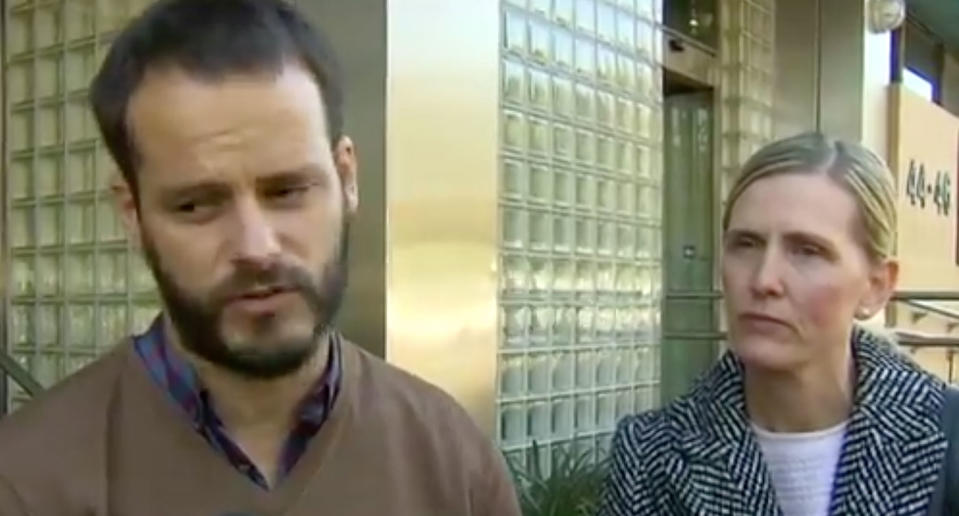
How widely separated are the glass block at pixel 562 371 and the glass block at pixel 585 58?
930mm

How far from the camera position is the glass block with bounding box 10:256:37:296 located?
411cm

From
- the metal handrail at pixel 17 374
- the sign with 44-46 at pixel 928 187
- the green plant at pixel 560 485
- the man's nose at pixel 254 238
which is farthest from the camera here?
the sign with 44-46 at pixel 928 187

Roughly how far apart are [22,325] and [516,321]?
1.50 m

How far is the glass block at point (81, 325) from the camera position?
398 centimetres

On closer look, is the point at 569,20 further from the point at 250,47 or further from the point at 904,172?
the point at 904,172

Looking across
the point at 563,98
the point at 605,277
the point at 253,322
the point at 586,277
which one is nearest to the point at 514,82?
the point at 563,98

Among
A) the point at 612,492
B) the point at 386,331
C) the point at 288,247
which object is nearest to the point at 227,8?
the point at 288,247

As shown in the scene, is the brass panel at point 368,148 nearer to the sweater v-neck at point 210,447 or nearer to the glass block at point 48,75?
the glass block at point 48,75

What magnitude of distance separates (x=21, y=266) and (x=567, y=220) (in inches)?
67.7

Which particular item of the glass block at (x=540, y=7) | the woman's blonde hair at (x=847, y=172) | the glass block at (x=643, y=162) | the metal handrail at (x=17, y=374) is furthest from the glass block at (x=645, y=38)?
the woman's blonde hair at (x=847, y=172)

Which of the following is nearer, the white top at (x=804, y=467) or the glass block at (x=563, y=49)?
the white top at (x=804, y=467)

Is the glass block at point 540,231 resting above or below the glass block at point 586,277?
above

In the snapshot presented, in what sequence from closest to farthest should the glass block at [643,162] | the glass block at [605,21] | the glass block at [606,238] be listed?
1. the glass block at [605,21]
2. the glass block at [606,238]
3. the glass block at [643,162]

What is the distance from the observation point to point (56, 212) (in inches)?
159
